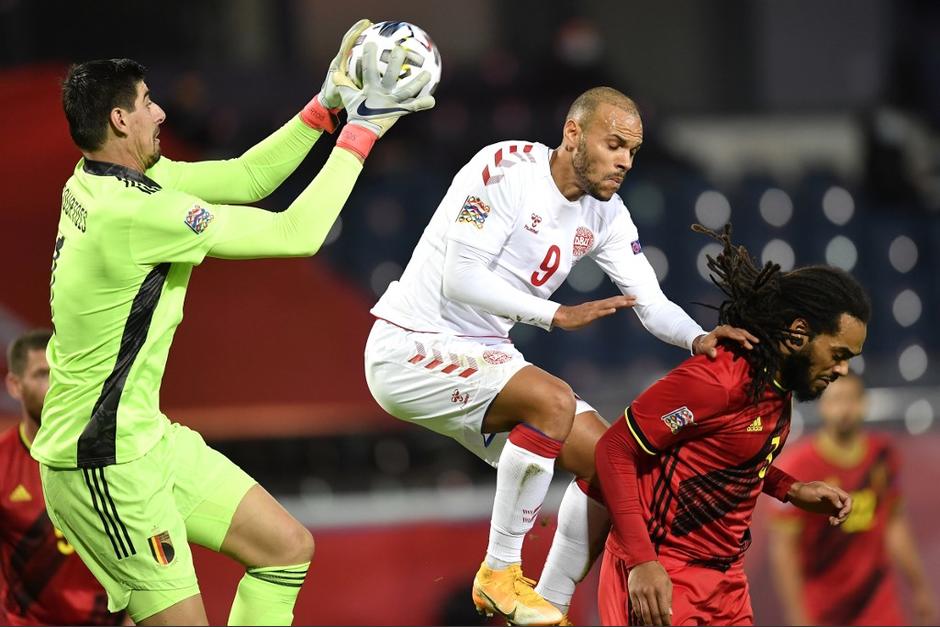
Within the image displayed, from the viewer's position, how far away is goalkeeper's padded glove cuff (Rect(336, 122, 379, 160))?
3.51 meters

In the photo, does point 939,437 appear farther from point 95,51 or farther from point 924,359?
point 95,51

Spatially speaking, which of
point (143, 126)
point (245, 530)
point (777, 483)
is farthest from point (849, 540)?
point (143, 126)

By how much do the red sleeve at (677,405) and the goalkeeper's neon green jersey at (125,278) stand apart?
1003 millimetres

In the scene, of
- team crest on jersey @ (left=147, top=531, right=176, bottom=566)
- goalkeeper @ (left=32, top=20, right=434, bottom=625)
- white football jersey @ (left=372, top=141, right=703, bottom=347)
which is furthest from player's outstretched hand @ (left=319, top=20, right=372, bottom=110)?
team crest on jersey @ (left=147, top=531, right=176, bottom=566)

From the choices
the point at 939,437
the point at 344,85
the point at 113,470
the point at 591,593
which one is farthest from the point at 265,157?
the point at 939,437

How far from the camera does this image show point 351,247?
28.9 ft

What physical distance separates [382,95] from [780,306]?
126 cm

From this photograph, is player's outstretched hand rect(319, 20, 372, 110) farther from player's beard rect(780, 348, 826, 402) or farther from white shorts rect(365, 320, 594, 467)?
player's beard rect(780, 348, 826, 402)

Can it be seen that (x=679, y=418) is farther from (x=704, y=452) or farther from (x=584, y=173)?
(x=584, y=173)

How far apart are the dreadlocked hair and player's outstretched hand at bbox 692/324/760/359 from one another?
0.03 meters

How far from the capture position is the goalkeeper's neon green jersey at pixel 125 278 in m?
3.29

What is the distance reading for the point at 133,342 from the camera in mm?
3371

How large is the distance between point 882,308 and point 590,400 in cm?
329

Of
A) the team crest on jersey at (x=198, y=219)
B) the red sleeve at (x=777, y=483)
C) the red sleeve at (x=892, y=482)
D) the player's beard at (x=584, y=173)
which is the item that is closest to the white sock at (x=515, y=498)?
the red sleeve at (x=777, y=483)
